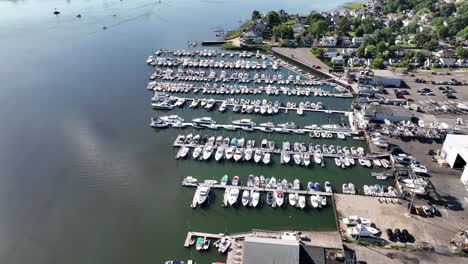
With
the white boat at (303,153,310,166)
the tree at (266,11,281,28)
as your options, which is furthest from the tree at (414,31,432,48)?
the white boat at (303,153,310,166)

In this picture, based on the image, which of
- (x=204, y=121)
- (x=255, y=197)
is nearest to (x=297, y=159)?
(x=255, y=197)

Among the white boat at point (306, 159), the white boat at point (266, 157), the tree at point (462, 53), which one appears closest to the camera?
the white boat at point (306, 159)

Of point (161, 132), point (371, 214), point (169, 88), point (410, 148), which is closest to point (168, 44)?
point (169, 88)

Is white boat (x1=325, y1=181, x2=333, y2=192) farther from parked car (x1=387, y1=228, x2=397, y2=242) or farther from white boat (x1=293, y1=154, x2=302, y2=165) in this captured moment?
parked car (x1=387, y1=228, x2=397, y2=242)

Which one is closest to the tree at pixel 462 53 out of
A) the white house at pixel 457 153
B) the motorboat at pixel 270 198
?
the white house at pixel 457 153

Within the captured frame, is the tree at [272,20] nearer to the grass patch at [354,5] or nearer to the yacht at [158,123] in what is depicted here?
the grass patch at [354,5]

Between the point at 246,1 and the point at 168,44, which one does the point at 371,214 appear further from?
the point at 246,1
